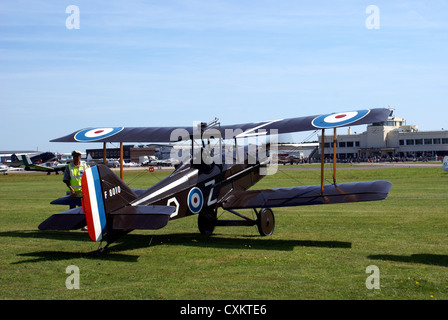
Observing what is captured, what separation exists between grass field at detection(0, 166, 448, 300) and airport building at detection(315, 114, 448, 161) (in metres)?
90.3

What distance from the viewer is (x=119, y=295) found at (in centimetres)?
611

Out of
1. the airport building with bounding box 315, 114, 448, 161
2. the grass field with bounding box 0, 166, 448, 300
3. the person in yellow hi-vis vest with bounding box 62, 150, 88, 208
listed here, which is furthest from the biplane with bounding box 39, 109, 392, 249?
the airport building with bounding box 315, 114, 448, 161

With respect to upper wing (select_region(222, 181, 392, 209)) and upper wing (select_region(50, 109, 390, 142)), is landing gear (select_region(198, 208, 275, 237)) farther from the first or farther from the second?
upper wing (select_region(50, 109, 390, 142))

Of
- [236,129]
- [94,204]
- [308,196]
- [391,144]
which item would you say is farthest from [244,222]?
[391,144]

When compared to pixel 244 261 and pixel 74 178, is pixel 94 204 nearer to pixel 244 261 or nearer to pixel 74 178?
pixel 244 261

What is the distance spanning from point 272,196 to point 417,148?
329 ft

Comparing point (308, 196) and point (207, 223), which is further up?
point (308, 196)

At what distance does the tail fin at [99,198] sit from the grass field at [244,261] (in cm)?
58

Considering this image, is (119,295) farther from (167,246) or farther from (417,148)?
(417,148)

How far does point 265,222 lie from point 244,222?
1.51ft

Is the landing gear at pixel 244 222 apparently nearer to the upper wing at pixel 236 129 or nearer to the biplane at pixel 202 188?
the biplane at pixel 202 188

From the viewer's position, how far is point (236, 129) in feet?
37.5

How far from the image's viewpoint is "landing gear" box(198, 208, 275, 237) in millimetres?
10953
